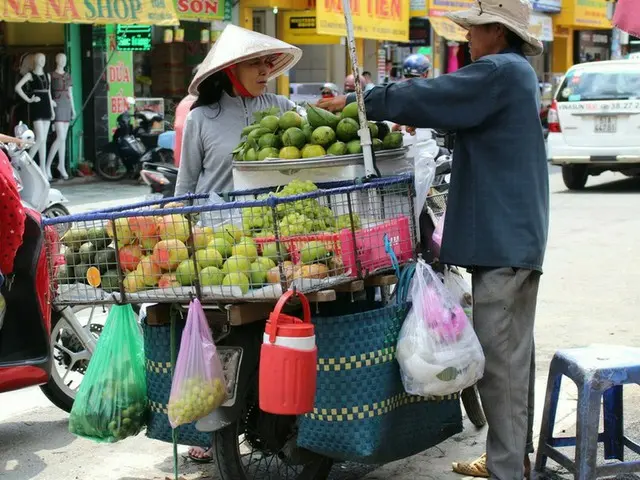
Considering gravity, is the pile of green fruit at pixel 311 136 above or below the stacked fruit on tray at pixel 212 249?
above

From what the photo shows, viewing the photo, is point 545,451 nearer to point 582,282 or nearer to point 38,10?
point 582,282

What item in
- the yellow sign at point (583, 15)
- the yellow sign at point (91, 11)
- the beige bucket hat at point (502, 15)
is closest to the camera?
the beige bucket hat at point (502, 15)

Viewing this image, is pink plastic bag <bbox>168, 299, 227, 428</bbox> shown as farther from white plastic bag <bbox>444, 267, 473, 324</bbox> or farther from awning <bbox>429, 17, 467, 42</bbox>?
awning <bbox>429, 17, 467, 42</bbox>

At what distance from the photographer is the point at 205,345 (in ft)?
12.5

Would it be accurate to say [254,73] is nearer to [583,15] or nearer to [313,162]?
[313,162]

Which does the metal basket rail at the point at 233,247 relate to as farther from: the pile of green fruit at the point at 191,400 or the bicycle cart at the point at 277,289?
the pile of green fruit at the point at 191,400

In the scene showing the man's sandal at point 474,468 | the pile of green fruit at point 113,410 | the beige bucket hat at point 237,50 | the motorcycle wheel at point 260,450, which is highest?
the beige bucket hat at point 237,50

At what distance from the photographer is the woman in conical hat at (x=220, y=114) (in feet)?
16.6

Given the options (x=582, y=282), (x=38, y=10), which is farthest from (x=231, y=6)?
(x=582, y=282)

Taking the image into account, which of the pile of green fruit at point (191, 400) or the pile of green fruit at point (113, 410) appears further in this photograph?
the pile of green fruit at point (113, 410)

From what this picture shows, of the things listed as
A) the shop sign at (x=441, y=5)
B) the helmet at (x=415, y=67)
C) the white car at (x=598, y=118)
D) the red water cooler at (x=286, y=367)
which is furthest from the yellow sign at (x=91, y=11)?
the red water cooler at (x=286, y=367)

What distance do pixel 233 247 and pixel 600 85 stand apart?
13.2 m

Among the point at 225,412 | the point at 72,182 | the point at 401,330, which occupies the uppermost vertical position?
the point at 401,330

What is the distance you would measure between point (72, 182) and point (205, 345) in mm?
14490
